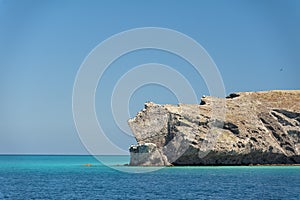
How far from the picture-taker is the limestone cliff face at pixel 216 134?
111750mm

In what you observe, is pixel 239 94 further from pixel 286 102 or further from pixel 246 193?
pixel 246 193

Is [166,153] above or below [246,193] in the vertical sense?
above

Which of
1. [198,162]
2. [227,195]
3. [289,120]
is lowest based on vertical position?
[227,195]

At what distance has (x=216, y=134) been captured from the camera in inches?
4459

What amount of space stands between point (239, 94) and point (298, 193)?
7385 centimetres

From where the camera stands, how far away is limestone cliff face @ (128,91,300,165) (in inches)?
4400

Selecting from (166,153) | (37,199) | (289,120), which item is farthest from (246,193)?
(289,120)

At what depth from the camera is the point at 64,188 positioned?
70375mm

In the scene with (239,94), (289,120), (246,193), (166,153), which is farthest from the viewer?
(239,94)

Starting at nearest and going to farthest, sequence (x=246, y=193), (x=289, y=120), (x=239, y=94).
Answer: (x=246, y=193)
(x=289, y=120)
(x=239, y=94)

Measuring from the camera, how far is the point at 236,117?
119 m

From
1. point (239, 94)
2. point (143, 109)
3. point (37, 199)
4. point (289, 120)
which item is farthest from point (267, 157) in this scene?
point (37, 199)

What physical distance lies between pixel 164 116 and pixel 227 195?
57056mm

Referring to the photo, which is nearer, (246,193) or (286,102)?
(246,193)
